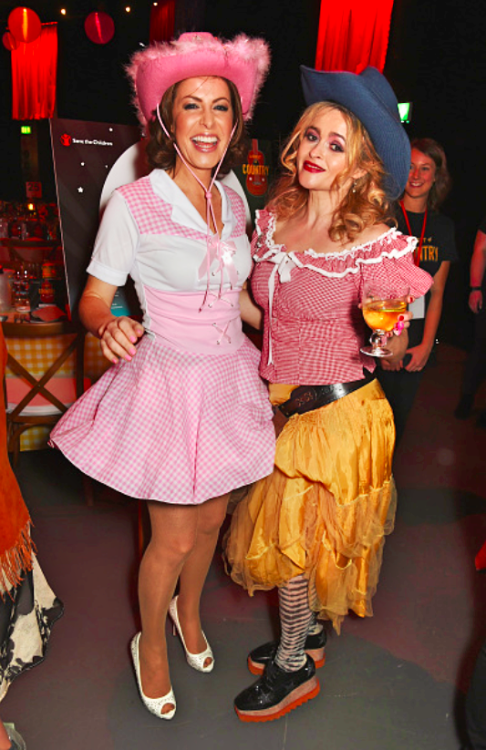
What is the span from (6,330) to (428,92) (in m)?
5.83

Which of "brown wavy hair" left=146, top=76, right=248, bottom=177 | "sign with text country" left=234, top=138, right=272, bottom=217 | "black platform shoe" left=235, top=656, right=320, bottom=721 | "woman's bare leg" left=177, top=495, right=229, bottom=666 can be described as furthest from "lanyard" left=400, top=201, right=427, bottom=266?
"black platform shoe" left=235, top=656, right=320, bottom=721

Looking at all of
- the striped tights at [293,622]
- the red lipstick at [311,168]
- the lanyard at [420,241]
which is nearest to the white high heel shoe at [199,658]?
the striped tights at [293,622]

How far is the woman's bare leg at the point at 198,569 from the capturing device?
1.75 metres

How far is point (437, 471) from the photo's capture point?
11.7 ft

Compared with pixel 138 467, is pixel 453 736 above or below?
below

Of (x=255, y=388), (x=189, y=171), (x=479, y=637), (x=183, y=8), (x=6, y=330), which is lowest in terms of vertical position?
(x=479, y=637)

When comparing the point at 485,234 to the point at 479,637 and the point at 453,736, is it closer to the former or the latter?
the point at 479,637

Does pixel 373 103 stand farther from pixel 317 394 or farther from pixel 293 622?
pixel 293 622

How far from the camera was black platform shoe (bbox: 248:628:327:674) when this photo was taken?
6.40 ft

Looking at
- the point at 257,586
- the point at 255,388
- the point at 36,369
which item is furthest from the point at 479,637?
the point at 36,369

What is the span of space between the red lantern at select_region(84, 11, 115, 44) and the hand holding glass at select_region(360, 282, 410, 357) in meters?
8.86

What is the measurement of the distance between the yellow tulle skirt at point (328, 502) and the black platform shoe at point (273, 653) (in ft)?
0.87

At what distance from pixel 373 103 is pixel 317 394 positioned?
0.80 m

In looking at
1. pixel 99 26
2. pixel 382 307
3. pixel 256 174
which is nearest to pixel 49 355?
pixel 256 174
